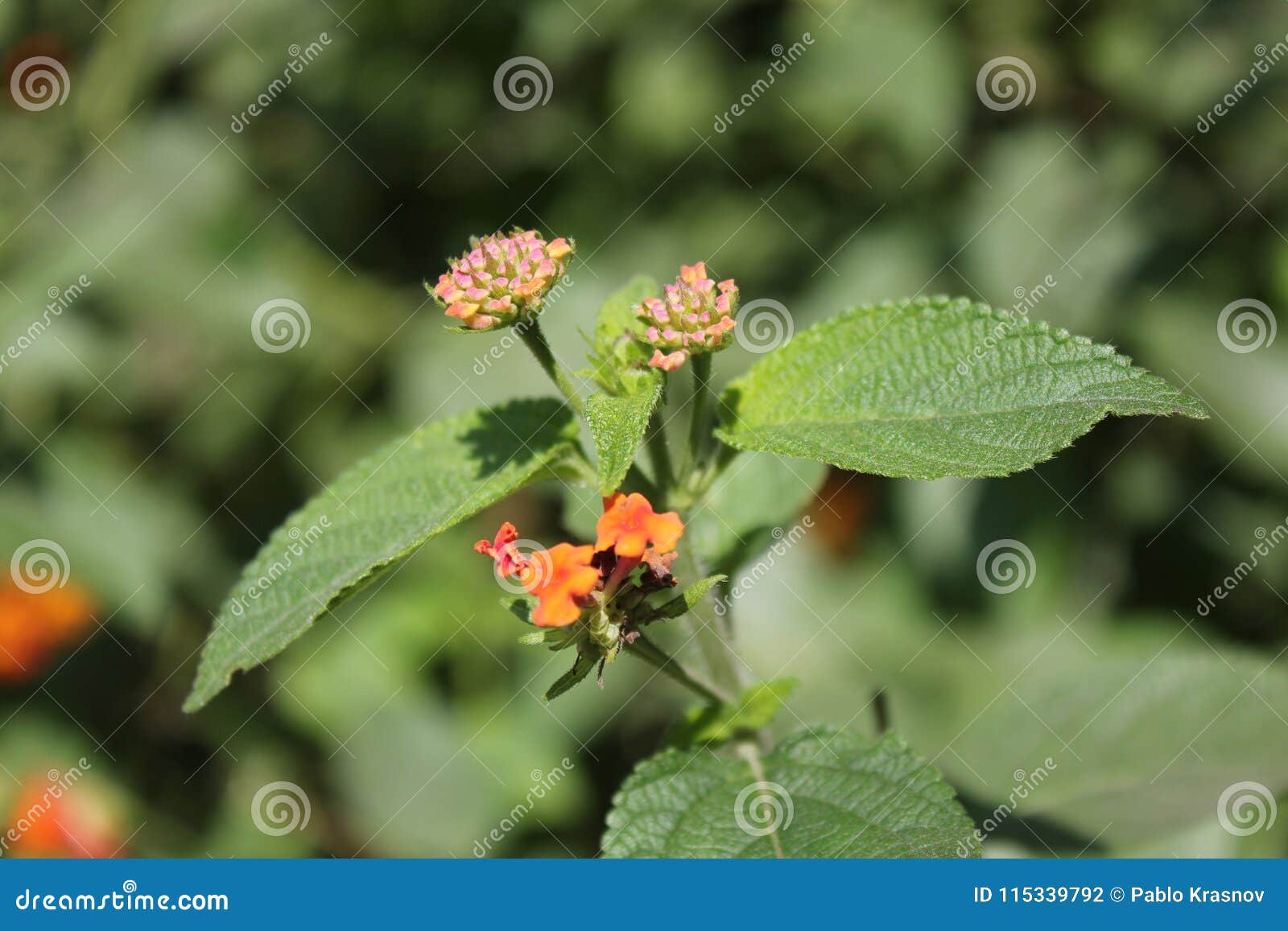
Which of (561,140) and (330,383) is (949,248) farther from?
(330,383)

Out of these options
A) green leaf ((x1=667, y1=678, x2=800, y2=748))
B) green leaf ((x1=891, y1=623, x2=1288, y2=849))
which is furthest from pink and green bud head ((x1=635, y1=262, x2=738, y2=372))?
green leaf ((x1=891, y1=623, x2=1288, y2=849))

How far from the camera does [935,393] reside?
1.42m

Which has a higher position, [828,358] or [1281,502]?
[1281,502]

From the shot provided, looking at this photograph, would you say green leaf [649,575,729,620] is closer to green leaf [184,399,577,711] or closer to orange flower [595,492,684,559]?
orange flower [595,492,684,559]

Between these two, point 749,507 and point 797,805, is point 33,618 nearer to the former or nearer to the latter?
point 749,507

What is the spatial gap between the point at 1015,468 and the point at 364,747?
2.66 metres

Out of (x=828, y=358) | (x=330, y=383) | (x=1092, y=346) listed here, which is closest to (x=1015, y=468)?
(x=1092, y=346)

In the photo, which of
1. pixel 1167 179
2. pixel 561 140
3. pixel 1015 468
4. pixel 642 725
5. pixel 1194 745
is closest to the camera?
pixel 1015 468

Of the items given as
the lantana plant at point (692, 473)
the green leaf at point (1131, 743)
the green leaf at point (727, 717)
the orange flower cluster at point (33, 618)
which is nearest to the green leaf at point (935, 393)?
the lantana plant at point (692, 473)

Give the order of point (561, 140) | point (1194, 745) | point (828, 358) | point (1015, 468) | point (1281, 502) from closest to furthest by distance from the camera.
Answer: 1. point (1015, 468)
2. point (828, 358)
3. point (1194, 745)
4. point (1281, 502)
5. point (561, 140)

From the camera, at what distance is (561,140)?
3.58 m

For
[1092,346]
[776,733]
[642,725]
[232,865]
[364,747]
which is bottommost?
[364,747]

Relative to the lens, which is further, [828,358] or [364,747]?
[364,747]

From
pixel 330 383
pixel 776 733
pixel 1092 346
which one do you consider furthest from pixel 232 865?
pixel 330 383
